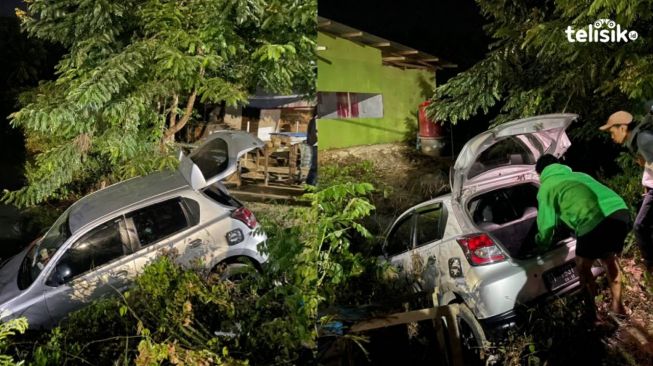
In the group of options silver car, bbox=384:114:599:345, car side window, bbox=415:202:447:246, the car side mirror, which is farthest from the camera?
car side window, bbox=415:202:447:246

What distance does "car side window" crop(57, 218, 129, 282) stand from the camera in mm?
1475

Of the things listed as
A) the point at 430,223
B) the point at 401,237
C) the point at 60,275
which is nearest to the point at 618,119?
the point at 430,223

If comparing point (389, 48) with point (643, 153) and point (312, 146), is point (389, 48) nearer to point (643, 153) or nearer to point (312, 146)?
point (312, 146)

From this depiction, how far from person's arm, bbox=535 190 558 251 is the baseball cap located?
0.33 metres

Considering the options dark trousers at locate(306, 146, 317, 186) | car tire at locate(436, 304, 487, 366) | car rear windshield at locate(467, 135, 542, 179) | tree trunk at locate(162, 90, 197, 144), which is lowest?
→ car tire at locate(436, 304, 487, 366)

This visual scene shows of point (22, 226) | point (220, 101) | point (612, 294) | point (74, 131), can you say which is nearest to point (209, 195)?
point (220, 101)

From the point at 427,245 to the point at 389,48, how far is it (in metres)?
0.66

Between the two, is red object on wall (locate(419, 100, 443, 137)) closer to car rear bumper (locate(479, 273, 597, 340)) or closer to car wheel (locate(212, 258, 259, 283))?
car rear bumper (locate(479, 273, 597, 340))

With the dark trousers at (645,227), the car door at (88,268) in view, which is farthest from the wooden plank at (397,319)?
the car door at (88,268)

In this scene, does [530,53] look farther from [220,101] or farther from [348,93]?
[220,101]

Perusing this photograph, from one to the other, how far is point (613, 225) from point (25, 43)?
194 cm

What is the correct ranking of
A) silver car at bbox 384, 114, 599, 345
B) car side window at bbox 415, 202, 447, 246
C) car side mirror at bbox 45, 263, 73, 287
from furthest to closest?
car side window at bbox 415, 202, 447, 246 < silver car at bbox 384, 114, 599, 345 < car side mirror at bbox 45, 263, 73, 287

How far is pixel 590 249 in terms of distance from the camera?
160 centimetres

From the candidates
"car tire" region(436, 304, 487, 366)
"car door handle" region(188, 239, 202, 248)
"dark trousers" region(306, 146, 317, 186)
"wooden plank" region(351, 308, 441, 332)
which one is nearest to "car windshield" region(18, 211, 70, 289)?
"car door handle" region(188, 239, 202, 248)
